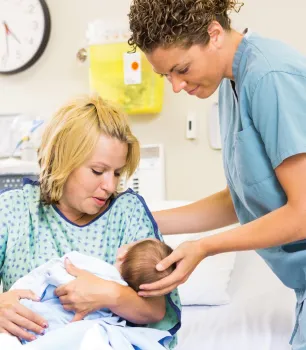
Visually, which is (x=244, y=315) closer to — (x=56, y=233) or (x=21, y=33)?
(x=56, y=233)

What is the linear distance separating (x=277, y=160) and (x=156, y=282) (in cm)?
39

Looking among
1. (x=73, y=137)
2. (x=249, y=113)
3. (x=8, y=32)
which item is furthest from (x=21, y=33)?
(x=249, y=113)

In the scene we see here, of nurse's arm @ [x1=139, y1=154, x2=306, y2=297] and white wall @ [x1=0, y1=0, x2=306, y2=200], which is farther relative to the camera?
white wall @ [x1=0, y1=0, x2=306, y2=200]

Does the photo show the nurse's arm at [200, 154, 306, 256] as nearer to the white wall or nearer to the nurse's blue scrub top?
the nurse's blue scrub top

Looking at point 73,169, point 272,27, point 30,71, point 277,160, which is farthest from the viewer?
point 30,71

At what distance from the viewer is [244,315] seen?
1.80 metres

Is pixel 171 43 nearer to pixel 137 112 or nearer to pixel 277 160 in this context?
pixel 277 160

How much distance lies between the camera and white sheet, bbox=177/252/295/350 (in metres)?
1.60

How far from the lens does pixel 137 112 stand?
2633 millimetres

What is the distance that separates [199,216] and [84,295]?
56 cm

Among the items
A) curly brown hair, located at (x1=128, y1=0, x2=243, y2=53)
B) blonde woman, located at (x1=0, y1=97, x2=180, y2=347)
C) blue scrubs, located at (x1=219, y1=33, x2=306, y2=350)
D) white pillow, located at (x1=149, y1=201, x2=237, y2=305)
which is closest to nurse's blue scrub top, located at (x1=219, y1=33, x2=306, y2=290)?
blue scrubs, located at (x1=219, y1=33, x2=306, y2=350)

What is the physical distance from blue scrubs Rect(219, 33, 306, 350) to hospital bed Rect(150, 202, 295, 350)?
0.23 meters

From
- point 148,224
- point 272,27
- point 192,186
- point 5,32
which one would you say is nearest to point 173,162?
point 192,186

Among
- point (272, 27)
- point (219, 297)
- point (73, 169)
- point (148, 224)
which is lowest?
point (219, 297)
